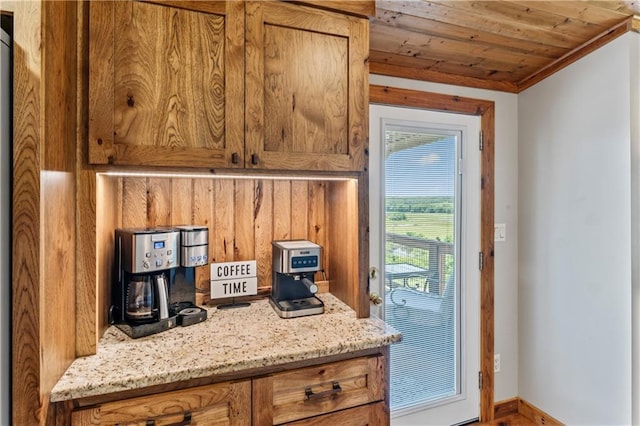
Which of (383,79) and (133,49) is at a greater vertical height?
(383,79)

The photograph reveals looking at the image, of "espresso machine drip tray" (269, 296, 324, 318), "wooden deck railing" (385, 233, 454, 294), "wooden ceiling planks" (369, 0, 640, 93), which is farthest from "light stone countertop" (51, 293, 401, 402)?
"wooden ceiling planks" (369, 0, 640, 93)

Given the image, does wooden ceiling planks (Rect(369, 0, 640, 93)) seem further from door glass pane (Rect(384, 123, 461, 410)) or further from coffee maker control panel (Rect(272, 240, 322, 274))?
coffee maker control panel (Rect(272, 240, 322, 274))

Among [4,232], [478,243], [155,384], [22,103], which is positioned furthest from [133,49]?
[478,243]

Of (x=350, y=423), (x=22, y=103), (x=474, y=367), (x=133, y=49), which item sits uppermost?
(x=133, y=49)

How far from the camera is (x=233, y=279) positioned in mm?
1653

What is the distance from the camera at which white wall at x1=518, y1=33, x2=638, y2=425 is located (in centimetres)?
180

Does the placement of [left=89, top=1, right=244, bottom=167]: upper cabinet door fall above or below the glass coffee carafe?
above

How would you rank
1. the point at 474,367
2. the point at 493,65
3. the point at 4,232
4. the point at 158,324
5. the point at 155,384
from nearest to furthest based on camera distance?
1. the point at 4,232
2. the point at 155,384
3. the point at 158,324
4. the point at 493,65
5. the point at 474,367

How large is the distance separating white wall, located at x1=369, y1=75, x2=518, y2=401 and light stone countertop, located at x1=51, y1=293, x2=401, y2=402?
1.29 metres

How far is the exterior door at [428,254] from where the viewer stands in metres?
1.99

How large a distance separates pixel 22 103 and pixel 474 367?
256 cm

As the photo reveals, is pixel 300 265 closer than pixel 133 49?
No

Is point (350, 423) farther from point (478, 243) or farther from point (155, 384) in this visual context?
point (478, 243)

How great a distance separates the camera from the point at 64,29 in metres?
1.09
